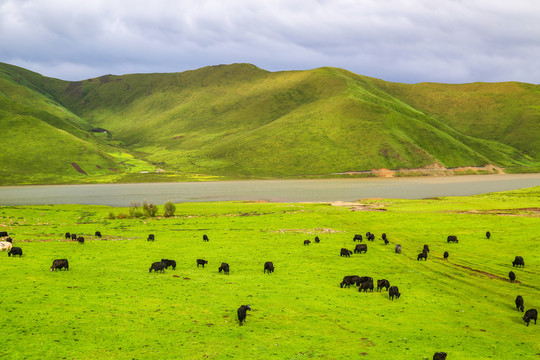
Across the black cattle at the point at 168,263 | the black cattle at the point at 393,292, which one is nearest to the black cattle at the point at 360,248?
the black cattle at the point at 393,292

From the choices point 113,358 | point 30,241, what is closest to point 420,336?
point 113,358

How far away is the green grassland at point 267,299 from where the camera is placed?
19719mm

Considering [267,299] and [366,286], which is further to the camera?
[366,286]

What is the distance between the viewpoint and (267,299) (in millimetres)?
27438

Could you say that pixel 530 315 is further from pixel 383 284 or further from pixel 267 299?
pixel 267 299

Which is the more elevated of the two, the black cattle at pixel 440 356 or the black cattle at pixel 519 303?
the black cattle at pixel 519 303

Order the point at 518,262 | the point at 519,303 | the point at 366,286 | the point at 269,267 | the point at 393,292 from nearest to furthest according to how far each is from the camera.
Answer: the point at 519,303
the point at 393,292
the point at 366,286
the point at 269,267
the point at 518,262

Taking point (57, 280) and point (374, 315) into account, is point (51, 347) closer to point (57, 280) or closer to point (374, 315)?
point (57, 280)

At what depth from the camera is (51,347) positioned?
1838 cm

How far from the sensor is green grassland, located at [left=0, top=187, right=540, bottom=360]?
64.7 ft

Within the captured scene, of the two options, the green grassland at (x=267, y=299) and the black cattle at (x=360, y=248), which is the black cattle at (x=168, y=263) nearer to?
the green grassland at (x=267, y=299)

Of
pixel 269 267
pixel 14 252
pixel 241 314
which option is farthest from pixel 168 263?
pixel 241 314

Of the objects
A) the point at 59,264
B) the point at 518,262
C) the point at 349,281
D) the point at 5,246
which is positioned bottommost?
the point at 5,246

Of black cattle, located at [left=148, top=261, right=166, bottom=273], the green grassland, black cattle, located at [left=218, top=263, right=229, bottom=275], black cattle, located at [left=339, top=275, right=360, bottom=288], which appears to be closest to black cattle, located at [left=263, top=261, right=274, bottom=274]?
the green grassland
